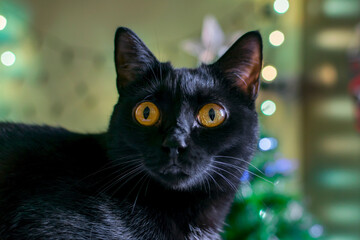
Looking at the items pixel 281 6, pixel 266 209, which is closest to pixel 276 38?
pixel 281 6

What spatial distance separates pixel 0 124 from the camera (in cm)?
76

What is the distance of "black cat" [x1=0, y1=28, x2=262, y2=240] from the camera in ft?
1.97

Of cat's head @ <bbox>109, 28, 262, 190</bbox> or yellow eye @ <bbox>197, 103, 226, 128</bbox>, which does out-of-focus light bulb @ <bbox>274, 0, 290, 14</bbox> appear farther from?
yellow eye @ <bbox>197, 103, 226, 128</bbox>

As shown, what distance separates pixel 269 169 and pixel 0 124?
825 mm

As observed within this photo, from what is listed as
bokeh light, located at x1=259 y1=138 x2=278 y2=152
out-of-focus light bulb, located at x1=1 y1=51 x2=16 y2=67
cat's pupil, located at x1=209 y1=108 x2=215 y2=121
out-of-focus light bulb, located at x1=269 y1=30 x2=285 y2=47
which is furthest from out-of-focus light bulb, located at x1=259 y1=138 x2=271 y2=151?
out-of-focus light bulb, located at x1=1 y1=51 x2=16 y2=67

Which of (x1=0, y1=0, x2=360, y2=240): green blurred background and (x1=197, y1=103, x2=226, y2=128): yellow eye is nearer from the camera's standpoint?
(x1=197, y1=103, x2=226, y2=128): yellow eye

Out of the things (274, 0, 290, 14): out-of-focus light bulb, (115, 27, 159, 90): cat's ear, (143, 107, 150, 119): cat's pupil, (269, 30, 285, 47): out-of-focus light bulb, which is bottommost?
(143, 107, 150, 119): cat's pupil

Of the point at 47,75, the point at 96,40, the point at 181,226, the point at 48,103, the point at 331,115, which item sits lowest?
the point at 181,226

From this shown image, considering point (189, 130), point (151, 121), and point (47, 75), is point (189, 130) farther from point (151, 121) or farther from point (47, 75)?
point (47, 75)

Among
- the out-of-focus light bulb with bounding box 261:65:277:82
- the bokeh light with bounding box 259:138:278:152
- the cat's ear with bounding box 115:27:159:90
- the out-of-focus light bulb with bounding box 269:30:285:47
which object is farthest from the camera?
the out-of-focus light bulb with bounding box 269:30:285:47

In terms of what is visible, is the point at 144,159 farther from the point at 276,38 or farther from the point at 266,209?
the point at 276,38

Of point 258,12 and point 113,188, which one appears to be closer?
point 113,188

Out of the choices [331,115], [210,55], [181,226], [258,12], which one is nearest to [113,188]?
[181,226]

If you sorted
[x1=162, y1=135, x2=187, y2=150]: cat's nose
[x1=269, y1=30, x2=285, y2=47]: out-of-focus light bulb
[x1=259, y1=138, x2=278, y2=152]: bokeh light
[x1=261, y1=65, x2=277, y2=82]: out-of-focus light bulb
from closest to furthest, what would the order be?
[x1=162, y1=135, x2=187, y2=150]: cat's nose
[x1=259, y1=138, x2=278, y2=152]: bokeh light
[x1=261, y1=65, x2=277, y2=82]: out-of-focus light bulb
[x1=269, y1=30, x2=285, y2=47]: out-of-focus light bulb
